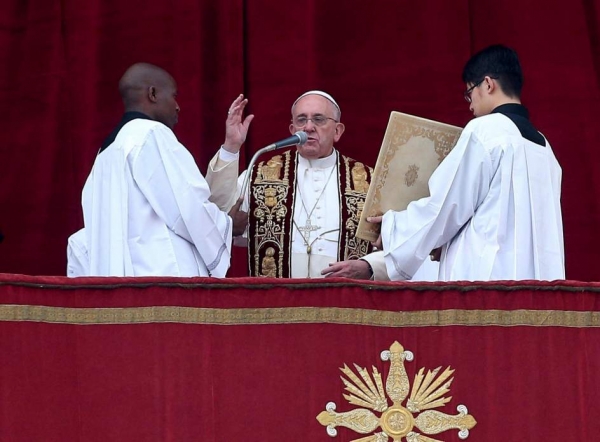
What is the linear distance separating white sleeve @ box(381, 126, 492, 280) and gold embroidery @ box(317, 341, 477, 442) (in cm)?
86

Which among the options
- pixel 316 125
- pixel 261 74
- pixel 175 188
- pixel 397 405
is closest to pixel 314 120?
pixel 316 125

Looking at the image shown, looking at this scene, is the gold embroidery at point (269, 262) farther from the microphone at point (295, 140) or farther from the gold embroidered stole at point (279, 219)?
the microphone at point (295, 140)

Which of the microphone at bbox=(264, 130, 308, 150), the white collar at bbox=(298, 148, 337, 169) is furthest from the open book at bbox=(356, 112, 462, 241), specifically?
the white collar at bbox=(298, 148, 337, 169)

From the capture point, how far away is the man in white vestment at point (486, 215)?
5.38 metres

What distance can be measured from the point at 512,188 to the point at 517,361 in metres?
1.02

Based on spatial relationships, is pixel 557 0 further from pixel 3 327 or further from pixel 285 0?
pixel 3 327

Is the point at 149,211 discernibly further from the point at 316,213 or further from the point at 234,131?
the point at 316,213

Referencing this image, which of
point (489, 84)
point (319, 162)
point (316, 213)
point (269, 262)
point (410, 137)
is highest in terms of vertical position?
point (489, 84)

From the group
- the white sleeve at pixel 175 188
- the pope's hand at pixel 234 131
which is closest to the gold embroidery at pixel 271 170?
the pope's hand at pixel 234 131

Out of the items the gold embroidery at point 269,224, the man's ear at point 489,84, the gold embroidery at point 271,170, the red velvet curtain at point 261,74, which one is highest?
the red velvet curtain at point 261,74

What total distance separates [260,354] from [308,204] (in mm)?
1954

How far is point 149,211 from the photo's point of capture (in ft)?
18.3

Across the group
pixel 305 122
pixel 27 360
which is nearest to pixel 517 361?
pixel 27 360

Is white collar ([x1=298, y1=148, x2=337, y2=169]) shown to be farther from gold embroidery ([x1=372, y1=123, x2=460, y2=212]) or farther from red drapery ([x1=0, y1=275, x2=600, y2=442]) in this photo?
red drapery ([x1=0, y1=275, x2=600, y2=442])
